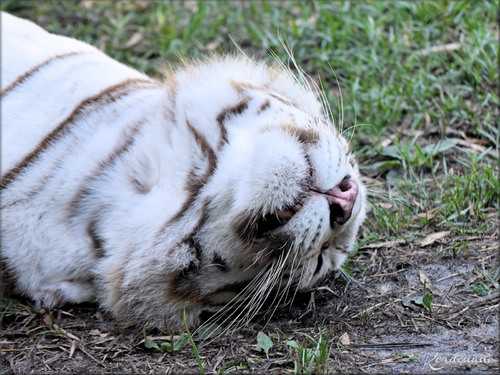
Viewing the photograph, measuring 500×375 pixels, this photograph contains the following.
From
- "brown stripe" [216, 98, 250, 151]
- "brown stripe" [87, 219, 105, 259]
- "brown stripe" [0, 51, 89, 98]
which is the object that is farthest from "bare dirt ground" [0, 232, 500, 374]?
"brown stripe" [0, 51, 89, 98]

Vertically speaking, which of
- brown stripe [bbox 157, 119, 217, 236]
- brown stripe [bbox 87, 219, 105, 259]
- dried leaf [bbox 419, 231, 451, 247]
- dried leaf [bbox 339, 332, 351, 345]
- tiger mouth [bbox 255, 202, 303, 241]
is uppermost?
brown stripe [bbox 157, 119, 217, 236]

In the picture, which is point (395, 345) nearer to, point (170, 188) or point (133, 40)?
point (170, 188)

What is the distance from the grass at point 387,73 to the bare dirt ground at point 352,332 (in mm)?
54

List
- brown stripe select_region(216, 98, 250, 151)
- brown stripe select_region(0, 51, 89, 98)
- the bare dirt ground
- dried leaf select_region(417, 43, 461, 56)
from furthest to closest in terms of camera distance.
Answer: dried leaf select_region(417, 43, 461, 56) < brown stripe select_region(0, 51, 89, 98) < brown stripe select_region(216, 98, 250, 151) < the bare dirt ground

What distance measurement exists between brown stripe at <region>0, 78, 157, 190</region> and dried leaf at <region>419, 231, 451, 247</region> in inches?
59.7

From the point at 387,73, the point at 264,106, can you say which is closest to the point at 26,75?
the point at 264,106

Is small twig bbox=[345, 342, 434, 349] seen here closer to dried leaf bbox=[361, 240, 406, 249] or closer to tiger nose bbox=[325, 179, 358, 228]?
tiger nose bbox=[325, 179, 358, 228]

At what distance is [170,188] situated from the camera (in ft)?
8.64

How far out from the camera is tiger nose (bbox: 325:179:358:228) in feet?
8.10

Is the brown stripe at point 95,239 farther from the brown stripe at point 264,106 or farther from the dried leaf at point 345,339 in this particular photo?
the dried leaf at point 345,339

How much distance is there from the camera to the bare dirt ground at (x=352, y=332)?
2.41 m

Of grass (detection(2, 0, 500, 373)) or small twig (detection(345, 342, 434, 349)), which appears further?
grass (detection(2, 0, 500, 373))

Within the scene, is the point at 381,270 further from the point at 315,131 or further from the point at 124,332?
the point at 124,332

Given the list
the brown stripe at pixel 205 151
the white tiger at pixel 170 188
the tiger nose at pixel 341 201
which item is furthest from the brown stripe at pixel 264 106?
the tiger nose at pixel 341 201
